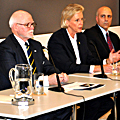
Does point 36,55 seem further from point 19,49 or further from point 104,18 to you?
point 104,18

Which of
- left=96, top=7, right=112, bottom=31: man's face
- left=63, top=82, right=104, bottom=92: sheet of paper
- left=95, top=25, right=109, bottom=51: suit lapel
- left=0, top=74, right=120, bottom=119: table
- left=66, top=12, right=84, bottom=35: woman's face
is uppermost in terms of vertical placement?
left=96, top=7, right=112, bottom=31: man's face

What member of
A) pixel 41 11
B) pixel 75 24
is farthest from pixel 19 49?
pixel 41 11

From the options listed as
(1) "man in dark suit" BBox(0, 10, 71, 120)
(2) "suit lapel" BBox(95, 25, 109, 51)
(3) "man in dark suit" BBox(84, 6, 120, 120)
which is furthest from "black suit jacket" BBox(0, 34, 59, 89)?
(2) "suit lapel" BBox(95, 25, 109, 51)

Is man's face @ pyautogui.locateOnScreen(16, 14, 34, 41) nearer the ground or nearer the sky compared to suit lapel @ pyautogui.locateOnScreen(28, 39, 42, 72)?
nearer the sky

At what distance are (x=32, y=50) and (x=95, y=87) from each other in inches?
39.1

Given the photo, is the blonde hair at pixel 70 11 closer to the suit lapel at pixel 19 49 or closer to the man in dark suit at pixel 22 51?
the man in dark suit at pixel 22 51

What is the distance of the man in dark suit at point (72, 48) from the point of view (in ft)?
12.4

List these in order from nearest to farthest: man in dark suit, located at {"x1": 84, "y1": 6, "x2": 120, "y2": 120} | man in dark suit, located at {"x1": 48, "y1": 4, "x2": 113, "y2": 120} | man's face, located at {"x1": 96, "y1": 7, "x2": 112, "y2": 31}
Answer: man in dark suit, located at {"x1": 48, "y1": 4, "x2": 113, "y2": 120}
man in dark suit, located at {"x1": 84, "y1": 6, "x2": 120, "y2": 120}
man's face, located at {"x1": 96, "y1": 7, "x2": 112, "y2": 31}

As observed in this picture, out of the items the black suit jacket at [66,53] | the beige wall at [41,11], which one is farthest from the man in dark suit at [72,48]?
the beige wall at [41,11]

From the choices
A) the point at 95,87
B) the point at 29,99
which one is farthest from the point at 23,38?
the point at 29,99

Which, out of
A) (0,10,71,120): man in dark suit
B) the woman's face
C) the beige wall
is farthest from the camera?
the beige wall

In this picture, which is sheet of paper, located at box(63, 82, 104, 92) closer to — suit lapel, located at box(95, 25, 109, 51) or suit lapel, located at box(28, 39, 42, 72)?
suit lapel, located at box(28, 39, 42, 72)

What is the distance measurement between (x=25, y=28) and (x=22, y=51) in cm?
29

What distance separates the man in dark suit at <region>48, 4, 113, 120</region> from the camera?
3.78m
